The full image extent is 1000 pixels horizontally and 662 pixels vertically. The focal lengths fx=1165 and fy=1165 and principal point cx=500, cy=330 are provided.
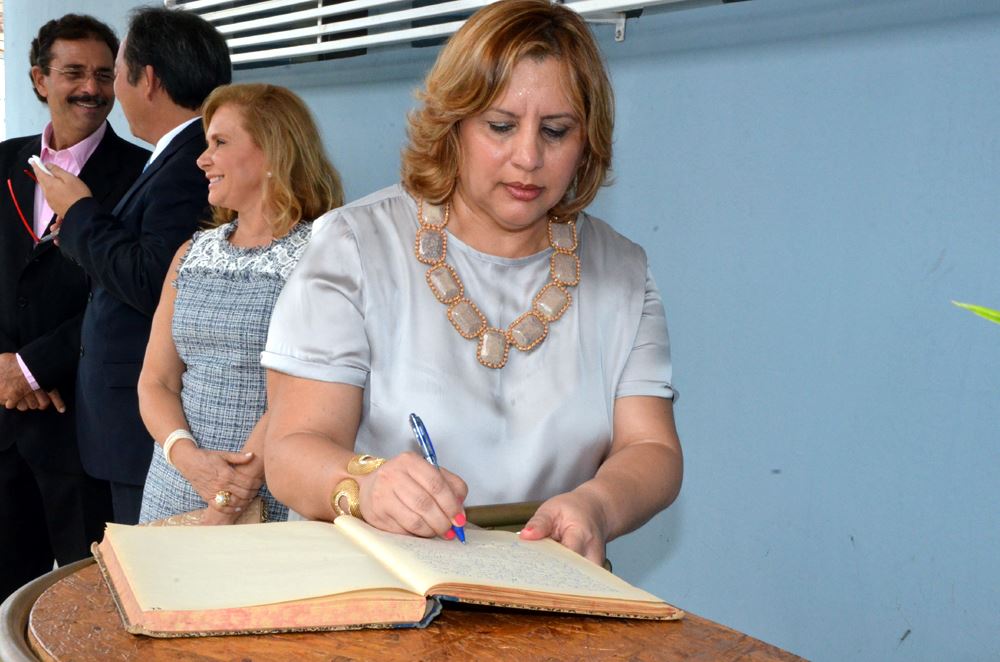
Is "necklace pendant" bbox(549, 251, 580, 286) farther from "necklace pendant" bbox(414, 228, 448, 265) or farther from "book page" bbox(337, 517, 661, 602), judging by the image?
"book page" bbox(337, 517, 661, 602)

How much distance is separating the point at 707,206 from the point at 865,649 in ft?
3.05

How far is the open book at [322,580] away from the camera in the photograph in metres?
1.03

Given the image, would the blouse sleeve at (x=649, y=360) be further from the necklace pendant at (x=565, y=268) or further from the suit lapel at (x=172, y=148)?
the suit lapel at (x=172, y=148)

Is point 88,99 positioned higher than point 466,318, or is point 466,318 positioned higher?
point 88,99

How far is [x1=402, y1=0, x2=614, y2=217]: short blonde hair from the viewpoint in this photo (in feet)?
5.21

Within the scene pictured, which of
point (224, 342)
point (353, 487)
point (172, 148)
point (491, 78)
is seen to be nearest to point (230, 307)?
point (224, 342)

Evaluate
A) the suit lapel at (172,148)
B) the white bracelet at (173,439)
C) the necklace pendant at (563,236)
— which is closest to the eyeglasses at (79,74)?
the suit lapel at (172,148)

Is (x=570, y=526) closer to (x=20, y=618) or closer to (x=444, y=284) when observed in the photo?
(x=444, y=284)

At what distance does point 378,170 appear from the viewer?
3525 mm

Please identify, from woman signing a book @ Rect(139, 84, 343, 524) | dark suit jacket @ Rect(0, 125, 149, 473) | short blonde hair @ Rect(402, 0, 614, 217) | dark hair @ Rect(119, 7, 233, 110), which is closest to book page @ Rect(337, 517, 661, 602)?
short blonde hair @ Rect(402, 0, 614, 217)

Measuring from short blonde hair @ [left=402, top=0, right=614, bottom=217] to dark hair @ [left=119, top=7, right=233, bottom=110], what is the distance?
1437mm

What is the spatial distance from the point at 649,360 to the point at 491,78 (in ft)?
1.56

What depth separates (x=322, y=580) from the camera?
3.52 ft

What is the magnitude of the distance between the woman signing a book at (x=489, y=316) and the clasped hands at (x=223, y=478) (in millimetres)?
765
